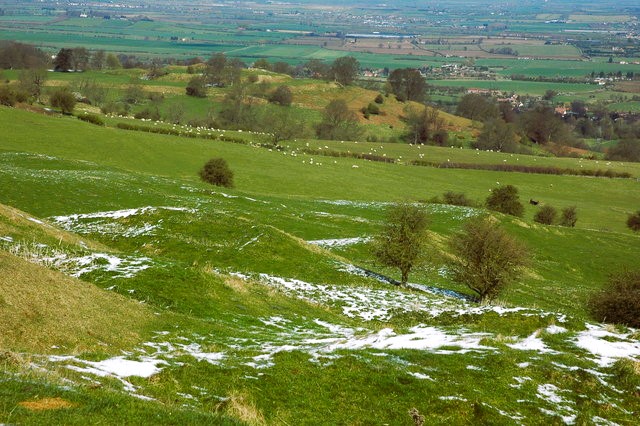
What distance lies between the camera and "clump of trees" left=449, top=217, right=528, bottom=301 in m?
42.3

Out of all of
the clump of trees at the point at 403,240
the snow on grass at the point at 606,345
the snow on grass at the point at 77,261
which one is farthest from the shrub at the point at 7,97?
the snow on grass at the point at 606,345

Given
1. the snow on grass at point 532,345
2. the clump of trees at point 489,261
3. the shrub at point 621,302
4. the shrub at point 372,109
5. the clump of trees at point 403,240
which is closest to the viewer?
the snow on grass at point 532,345

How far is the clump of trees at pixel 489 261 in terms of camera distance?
42344mm

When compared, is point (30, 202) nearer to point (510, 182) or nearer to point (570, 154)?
point (510, 182)

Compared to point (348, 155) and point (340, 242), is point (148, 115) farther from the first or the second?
point (340, 242)

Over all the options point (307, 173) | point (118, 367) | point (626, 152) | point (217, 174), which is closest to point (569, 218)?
point (307, 173)

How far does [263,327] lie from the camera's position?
27.0 meters

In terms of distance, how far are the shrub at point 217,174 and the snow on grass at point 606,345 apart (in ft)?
189

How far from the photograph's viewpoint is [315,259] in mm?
43875

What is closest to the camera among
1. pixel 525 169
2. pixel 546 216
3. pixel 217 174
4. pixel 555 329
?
pixel 555 329

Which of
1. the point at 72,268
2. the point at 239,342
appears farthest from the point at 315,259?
the point at 239,342

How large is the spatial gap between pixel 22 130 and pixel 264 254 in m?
63.1

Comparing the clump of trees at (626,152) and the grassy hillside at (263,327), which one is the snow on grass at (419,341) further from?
the clump of trees at (626,152)

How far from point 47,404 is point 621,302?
31.4 m
